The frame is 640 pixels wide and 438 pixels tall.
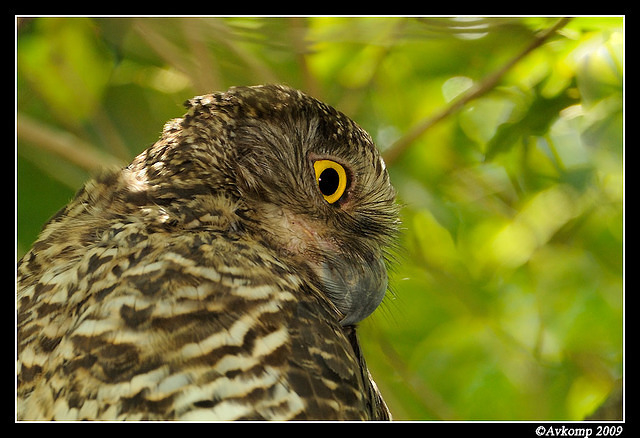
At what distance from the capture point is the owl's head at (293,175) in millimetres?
2248

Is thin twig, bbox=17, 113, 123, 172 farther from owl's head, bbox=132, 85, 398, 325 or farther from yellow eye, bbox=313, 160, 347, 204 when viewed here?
yellow eye, bbox=313, 160, 347, 204

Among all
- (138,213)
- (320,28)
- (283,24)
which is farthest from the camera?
(320,28)

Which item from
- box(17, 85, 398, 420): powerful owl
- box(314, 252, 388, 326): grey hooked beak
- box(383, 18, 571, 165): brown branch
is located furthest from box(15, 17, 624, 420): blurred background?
box(17, 85, 398, 420): powerful owl

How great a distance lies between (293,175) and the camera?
93.5 inches

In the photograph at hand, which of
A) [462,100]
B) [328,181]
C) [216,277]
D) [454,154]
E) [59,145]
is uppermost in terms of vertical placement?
[59,145]

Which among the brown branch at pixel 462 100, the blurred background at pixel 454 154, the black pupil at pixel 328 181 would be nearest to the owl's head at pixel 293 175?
the black pupil at pixel 328 181

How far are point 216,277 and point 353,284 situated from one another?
2.27 ft

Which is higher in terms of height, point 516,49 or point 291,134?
point 516,49

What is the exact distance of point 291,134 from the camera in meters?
2.46

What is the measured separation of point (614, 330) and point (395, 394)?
4.12 ft

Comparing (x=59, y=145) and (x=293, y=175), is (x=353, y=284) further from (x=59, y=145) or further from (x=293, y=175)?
(x=59, y=145)

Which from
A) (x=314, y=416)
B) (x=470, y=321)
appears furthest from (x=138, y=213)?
(x=470, y=321)

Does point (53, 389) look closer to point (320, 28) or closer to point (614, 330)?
point (320, 28)

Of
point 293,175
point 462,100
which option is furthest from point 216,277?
point 462,100
